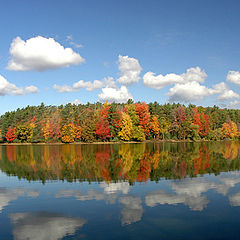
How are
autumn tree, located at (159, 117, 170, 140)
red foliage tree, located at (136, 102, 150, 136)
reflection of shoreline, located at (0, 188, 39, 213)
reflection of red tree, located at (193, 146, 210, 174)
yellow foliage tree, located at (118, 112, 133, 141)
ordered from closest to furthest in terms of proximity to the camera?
reflection of shoreline, located at (0, 188, 39, 213) < reflection of red tree, located at (193, 146, 210, 174) < yellow foliage tree, located at (118, 112, 133, 141) < red foliage tree, located at (136, 102, 150, 136) < autumn tree, located at (159, 117, 170, 140)

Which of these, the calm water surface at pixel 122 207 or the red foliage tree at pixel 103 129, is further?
the red foliage tree at pixel 103 129

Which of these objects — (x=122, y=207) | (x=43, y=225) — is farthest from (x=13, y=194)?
(x=122, y=207)

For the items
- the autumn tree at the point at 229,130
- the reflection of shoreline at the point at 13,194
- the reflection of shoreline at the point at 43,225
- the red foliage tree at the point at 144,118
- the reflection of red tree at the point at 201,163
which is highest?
the red foliage tree at the point at 144,118

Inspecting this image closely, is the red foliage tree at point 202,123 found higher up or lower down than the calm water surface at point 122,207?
higher up

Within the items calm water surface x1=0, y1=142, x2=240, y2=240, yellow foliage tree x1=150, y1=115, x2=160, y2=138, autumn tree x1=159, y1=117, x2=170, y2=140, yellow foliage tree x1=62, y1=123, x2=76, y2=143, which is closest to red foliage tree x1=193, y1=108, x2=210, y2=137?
autumn tree x1=159, y1=117, x2=170, y2=140

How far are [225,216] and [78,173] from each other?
1550 cm

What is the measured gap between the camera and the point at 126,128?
309ft

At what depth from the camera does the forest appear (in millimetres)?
95375

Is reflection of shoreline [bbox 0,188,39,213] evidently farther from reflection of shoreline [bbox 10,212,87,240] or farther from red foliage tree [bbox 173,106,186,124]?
red foliage tree [bbox 173,106,186,124]

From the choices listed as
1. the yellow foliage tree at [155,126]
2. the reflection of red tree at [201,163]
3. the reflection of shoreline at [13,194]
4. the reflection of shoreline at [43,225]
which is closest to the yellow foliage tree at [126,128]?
the yellow foliage tree at [155,126]

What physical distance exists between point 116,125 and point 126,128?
13.4 ft

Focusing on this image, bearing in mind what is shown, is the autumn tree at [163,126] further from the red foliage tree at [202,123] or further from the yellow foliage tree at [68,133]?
the yellow foliage tree at [68,133]

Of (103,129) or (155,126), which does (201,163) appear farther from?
(155,126)

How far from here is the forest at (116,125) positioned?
95.4m
